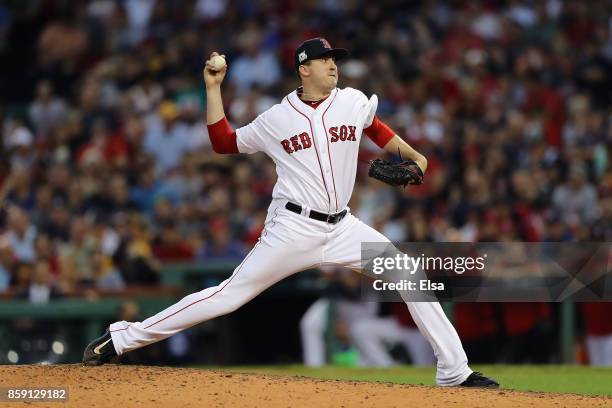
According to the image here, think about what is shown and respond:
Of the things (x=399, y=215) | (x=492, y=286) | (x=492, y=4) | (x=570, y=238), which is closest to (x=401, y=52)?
(x=492, y=4)

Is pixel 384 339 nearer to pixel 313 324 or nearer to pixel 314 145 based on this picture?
pixel 313 324

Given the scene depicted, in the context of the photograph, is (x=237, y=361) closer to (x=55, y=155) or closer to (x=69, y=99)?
(x=55, y=155)

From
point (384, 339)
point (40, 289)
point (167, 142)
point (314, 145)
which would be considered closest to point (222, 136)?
point (314, 145)

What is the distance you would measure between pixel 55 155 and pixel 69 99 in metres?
1.64

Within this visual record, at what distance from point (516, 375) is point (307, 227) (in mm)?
Result: 3027

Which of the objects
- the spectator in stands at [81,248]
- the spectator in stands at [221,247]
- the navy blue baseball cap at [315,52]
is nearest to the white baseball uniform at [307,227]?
the navy blue baseball cap at [315,52]

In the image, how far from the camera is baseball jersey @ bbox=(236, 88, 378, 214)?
648 centimetres

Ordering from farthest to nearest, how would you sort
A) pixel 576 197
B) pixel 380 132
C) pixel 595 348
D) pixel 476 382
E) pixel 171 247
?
pixel 171 247
pixel 576 197
pixel 595 348
pixel 380 132
pixel 476 382

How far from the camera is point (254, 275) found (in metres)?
6.46

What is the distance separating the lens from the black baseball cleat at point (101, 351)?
6828mm

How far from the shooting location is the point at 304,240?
6.45m

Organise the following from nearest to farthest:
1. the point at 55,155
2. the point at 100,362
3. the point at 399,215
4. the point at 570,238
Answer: the point at 100,362
the point at 570,238
the point at 399,215
the point at 55,155

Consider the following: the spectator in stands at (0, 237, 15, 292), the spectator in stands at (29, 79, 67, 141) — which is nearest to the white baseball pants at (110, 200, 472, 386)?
the spectator in stands at (0, 237, 15, 292)

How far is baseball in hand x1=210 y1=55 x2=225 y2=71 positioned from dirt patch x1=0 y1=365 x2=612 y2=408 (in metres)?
1.72
